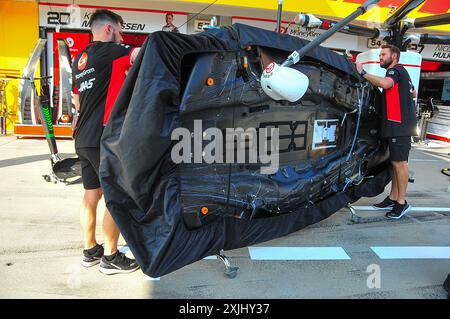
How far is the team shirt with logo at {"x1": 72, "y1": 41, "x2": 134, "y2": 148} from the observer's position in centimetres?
242

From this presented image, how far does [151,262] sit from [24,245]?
1480mm

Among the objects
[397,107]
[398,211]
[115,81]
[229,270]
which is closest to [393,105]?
[397,107]

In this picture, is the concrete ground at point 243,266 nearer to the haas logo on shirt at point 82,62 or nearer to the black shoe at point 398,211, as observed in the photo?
the black shoe at point 398,211

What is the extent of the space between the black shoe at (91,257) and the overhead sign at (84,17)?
733 centimetres

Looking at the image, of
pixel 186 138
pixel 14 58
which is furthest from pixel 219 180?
pixel 14 58

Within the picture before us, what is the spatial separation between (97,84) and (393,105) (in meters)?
2.88

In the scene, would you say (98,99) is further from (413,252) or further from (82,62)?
(413,252)

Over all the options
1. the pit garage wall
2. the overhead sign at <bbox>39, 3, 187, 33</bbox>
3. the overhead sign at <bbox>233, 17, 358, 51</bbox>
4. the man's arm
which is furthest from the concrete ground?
the overhead sign at <bbox>233, 17, 358, 51</bbox>

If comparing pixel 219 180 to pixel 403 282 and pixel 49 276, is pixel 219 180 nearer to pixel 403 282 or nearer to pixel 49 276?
pixel 49 276

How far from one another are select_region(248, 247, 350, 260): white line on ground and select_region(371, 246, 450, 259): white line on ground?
13.5 inches

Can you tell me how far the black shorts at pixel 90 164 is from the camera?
250 centimetres

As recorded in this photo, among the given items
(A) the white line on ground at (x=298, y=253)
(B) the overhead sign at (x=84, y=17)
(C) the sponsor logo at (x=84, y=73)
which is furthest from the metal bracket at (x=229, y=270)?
(B) the overhead sign at (x=84, y=17)

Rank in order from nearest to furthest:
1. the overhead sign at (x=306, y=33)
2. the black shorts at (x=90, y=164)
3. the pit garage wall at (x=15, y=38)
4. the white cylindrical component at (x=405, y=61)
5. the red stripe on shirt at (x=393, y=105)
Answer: the black shorts at (x=90, y=164), the red stripe on shirt at (x=393, y=105), the white cylindrical component at (x=405, y=61), the pit garage wall at (x=15, y=38), the overhead sign at (x=306, y=33)

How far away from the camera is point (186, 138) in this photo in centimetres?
222
